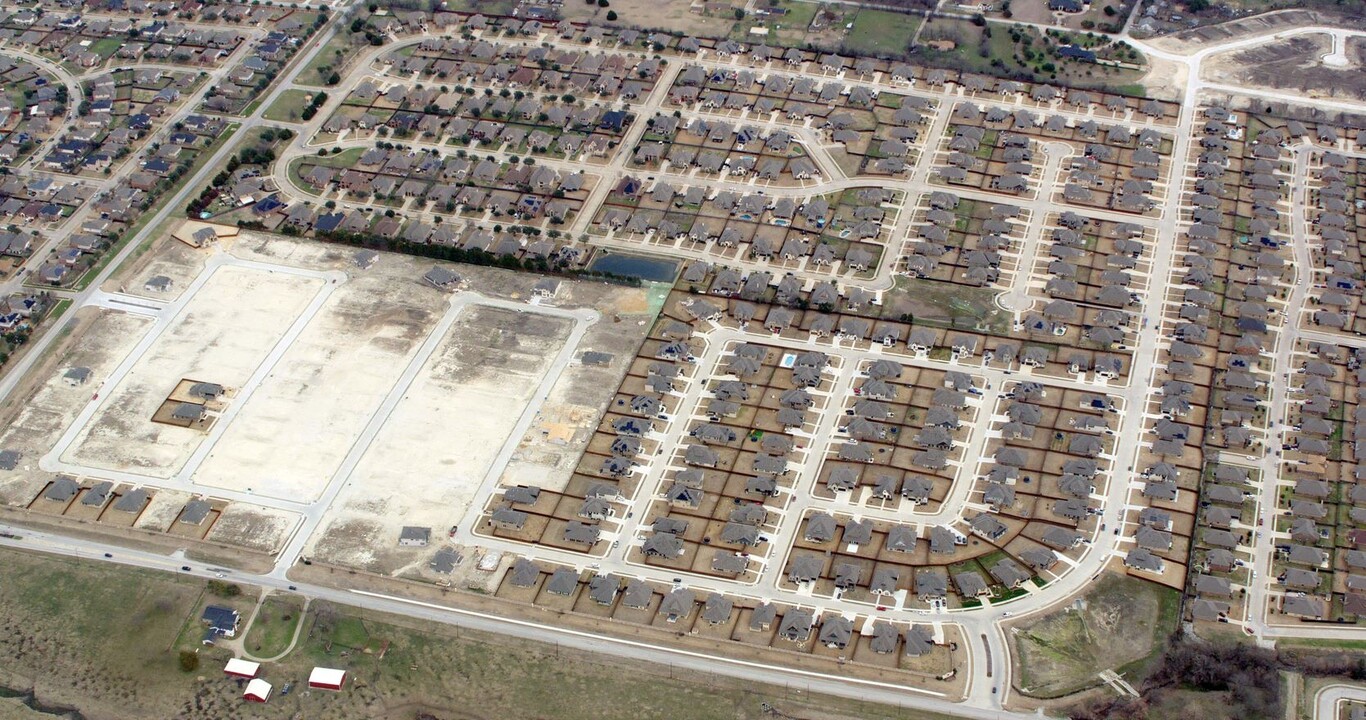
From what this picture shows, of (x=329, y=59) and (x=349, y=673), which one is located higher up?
(x=329, y=59)

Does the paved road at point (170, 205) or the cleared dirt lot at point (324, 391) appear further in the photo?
the paved road at point (170, 205)

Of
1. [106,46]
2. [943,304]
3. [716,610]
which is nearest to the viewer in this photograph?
[716,610]

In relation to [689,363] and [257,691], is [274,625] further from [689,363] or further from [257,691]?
[689,363]

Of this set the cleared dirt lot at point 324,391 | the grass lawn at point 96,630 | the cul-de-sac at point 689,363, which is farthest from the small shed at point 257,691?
the cleared dirt lot at point 324,391

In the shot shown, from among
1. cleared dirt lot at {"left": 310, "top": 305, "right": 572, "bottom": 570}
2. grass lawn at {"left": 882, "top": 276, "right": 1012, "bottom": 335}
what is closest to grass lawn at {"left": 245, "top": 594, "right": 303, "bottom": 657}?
cleared dirt lot at {"left": 310, "top": 305, "right": 572, "bottom": 570}

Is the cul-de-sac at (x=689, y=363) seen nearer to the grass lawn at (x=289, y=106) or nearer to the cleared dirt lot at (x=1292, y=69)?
the grass lawn at (x=289, y=106)

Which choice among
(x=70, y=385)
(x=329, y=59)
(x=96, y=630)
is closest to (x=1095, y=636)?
(x=96, y=630)

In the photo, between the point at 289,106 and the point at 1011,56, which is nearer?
the point at 289,106
